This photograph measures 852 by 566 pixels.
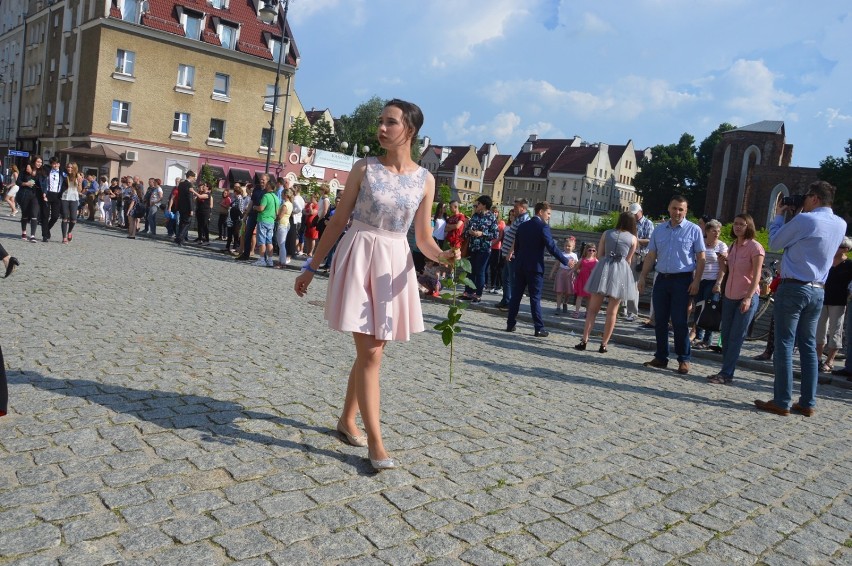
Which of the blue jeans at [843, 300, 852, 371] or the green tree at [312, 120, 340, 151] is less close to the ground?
the green tree at [312, 120, 340, 151]

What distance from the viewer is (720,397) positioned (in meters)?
8.38

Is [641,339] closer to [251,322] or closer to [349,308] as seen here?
[251,322]

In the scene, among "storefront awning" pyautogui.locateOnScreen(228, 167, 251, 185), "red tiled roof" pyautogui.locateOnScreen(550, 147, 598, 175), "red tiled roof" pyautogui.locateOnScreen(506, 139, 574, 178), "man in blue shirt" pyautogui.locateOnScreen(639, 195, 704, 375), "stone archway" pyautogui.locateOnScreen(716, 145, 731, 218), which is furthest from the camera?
"red tiled roof" pyautogui.locateOnScreen(506, 139, 574, 178)

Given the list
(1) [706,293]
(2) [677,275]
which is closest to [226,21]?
(1) [706,293]

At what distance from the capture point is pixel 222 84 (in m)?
52.5

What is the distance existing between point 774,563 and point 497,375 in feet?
14.3

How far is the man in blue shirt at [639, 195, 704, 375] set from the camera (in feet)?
31.8

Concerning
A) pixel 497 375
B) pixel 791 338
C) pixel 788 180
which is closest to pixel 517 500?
pixel 497 375

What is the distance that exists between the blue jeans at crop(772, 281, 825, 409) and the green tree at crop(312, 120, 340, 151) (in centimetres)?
9108

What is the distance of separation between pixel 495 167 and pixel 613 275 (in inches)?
4715

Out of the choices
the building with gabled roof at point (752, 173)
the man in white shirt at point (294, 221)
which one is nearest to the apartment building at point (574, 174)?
the building with gabled roof at point (752, 173)

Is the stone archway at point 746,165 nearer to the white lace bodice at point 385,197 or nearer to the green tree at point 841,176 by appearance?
the green tree at point 841,176

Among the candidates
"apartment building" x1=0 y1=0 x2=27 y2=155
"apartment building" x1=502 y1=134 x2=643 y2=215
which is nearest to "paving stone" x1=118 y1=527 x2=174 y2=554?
"apartment building" x1=0 y1=0 x2=27 y2=155

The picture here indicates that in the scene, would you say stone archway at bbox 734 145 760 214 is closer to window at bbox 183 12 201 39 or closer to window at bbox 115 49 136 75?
window at bbox 183 12 201 39
